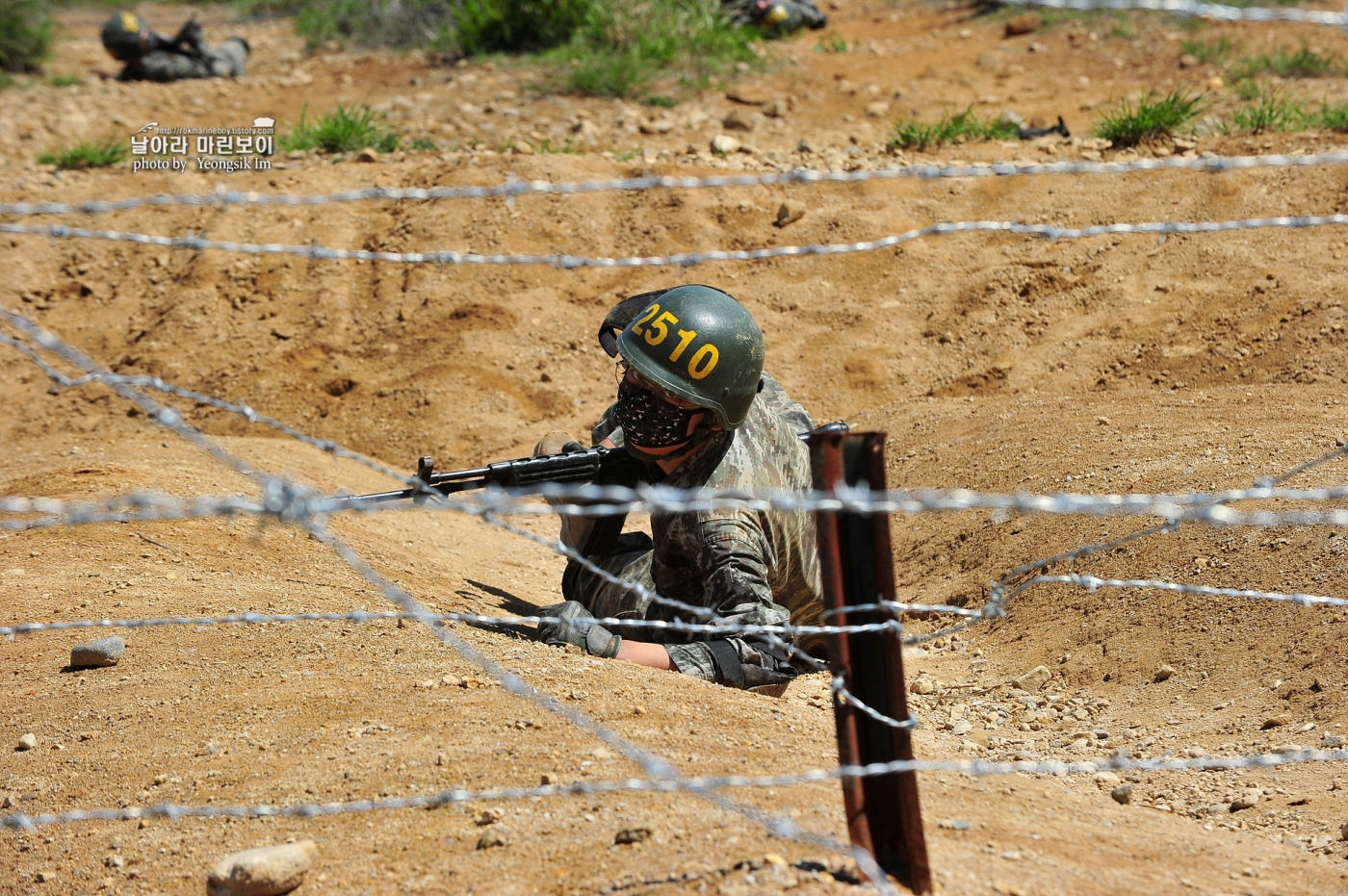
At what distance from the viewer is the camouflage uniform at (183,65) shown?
12.7m

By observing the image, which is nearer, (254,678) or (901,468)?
(254,678)

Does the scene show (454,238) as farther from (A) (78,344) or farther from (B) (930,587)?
(B) (930,587)

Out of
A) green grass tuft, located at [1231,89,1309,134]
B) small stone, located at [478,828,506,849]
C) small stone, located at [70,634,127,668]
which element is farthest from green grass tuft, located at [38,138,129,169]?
small stone, located at [478,828,506,849]

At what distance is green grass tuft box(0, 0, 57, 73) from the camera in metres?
13.5

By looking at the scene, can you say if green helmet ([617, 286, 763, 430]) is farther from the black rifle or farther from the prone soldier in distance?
the prone soldier in distance

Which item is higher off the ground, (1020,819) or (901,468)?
(1020,819)

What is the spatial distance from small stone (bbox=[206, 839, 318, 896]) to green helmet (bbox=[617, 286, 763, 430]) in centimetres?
188

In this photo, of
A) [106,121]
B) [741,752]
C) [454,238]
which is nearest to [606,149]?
[454,238]

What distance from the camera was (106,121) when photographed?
11359mm

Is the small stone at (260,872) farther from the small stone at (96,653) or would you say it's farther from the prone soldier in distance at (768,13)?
the prone soldier in distance at (768,13)

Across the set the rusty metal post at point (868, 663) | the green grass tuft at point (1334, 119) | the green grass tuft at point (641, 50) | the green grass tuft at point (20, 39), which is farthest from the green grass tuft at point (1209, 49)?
the green grass tuft at point (20, 39)

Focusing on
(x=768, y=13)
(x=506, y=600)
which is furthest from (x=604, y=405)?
(x=768, y=13)

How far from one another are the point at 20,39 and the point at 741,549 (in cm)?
1279

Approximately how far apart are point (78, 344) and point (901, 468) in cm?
547
